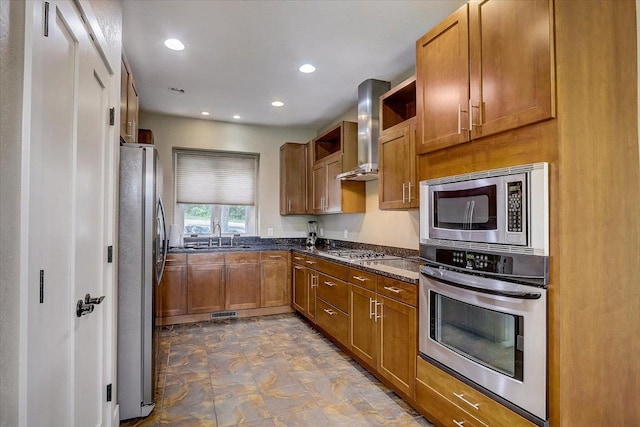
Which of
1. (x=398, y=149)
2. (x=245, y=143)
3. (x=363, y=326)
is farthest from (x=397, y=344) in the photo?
(x=245, y=143)

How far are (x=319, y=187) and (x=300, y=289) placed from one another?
1409 millimetres

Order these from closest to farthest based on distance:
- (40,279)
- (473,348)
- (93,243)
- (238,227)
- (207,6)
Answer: (40,279), (93,243), (473,348), (207,6), (238,227)

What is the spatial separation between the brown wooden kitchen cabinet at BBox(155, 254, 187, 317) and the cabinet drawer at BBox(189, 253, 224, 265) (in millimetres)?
98

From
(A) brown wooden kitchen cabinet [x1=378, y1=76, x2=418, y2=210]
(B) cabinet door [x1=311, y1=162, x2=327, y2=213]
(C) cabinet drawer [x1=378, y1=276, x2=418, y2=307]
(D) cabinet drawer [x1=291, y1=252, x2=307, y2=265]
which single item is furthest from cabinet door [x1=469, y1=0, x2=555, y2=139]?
(D) cabinet drawer [x1=291, y1=252, x2=307, y2=265]

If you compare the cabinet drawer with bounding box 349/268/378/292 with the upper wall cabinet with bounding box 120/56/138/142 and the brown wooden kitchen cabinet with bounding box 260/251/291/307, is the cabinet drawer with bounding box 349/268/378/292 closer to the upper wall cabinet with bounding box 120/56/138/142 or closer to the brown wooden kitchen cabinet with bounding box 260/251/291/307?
the brown wooden kitchen cabinet with bounding box 260/251/291/307

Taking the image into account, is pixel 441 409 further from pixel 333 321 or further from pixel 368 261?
pixel 333 321

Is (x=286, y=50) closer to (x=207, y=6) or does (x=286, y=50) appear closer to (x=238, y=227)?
(x=207, y=6)

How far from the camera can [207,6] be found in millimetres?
2439

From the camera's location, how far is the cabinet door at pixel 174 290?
4.38 meters

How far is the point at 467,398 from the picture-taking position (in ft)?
6.15

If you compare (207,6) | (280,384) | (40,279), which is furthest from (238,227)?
(40,279)

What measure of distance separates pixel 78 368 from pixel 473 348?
6.45 ft

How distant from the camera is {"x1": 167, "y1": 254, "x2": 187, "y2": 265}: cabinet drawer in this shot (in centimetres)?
439

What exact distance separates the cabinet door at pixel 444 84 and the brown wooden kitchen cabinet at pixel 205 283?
3.28 meters
